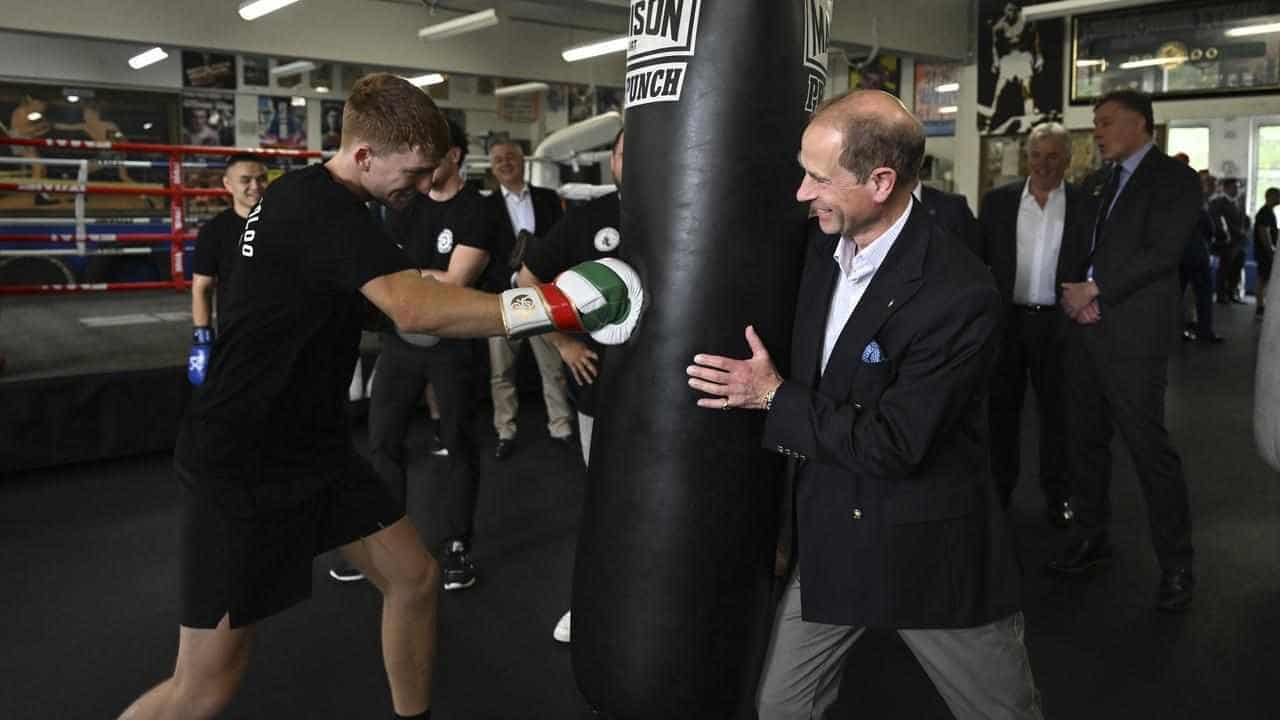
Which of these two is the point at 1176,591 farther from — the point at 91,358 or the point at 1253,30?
the point at 1253,30

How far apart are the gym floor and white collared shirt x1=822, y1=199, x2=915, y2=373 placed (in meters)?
1.25

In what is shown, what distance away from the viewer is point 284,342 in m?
1.82

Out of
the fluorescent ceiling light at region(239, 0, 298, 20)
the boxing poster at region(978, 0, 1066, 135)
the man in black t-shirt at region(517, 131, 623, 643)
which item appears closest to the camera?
the man in black t-shirt at region(517, 131, 623, 643)

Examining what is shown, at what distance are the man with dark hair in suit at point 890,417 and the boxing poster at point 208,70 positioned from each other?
13453 mm

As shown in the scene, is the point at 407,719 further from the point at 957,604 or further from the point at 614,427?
the point at 957,604

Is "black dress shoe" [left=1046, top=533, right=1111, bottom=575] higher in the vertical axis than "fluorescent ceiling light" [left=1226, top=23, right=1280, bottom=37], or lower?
lower

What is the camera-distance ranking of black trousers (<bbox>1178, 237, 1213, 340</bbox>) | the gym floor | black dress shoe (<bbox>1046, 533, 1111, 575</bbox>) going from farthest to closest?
black trousers (<bbox>1178, 237, 1213, 340</bbox>), black dress shoe (<bbox>1046, 533, 1111, 575</bbox>), the gym floor

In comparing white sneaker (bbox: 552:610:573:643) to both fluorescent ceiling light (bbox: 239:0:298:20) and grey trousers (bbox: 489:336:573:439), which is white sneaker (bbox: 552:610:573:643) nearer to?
grey trousers (bbox: 489:336:573:439)

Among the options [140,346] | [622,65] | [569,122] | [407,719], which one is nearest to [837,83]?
[622,65]

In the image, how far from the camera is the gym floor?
8.36ft

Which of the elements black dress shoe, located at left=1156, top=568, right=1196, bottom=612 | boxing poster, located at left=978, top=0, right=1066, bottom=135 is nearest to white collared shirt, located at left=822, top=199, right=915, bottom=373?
black dress shoe, located at left=1156, top=568, right=1196, bottom=612

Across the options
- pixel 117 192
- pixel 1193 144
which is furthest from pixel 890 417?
pixel 1193 144

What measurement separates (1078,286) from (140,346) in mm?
4426

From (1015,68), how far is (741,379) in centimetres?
1144
